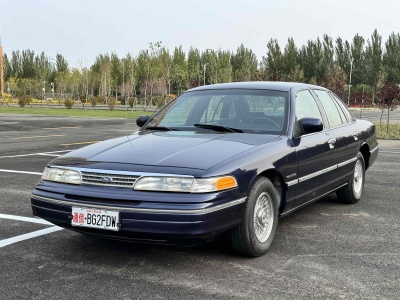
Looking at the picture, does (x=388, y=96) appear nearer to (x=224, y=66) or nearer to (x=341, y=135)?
(x=341, y=135)

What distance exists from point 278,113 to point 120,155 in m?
1.77

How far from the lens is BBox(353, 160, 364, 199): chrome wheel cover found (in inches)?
256

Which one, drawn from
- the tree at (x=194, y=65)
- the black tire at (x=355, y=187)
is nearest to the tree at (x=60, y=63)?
the tree at (x=194, y=65)

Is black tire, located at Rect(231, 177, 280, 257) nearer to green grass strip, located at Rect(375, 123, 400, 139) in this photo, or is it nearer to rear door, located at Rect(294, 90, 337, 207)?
rear door, located at Rect(294, 90, 337, 207)

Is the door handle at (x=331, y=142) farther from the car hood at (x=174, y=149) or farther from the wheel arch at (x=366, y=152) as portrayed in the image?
the wheel arch at (x=366, y=152)

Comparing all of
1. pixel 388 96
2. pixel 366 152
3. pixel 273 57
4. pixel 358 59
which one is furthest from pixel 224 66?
pixel 366 152

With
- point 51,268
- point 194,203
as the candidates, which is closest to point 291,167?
point 194,203

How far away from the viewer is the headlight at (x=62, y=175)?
396 centimetres

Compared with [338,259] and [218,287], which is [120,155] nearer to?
[218,287]

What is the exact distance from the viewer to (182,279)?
12.2ft

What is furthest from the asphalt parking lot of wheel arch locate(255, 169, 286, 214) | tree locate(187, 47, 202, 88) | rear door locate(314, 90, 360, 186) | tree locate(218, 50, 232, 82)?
tree locate(187, 47, 202, 88)

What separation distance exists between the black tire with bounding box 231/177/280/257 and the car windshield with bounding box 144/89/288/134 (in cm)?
76

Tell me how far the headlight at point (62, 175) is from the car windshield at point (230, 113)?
134 centimetres

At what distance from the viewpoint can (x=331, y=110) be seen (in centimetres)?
604
